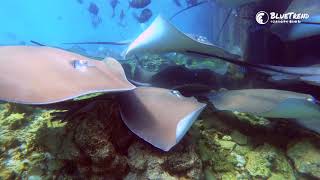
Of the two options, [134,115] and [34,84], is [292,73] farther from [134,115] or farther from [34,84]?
[34,84]

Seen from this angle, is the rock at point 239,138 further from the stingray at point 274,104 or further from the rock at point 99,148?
the rock at point 99,148

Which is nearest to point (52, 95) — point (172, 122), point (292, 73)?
point (172, 122)

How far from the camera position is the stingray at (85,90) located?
1.40 m

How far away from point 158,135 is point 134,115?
0.23 m

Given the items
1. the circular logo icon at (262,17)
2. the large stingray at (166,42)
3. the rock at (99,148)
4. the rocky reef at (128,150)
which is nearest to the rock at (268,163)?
the rocky reef at (128,150)

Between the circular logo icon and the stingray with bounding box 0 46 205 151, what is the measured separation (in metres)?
2.00

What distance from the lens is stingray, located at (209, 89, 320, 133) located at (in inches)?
74.3

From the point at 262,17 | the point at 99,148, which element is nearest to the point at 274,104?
the point at 99,148

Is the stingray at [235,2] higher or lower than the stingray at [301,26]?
higher

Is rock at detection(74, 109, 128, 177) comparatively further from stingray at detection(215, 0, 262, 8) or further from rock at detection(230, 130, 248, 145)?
stingray at detection(215, 0, 262, 8)

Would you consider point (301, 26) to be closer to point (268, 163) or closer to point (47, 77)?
point (268, 163)

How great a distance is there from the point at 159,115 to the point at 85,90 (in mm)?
509

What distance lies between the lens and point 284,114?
2006mm

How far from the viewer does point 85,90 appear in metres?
1.44
